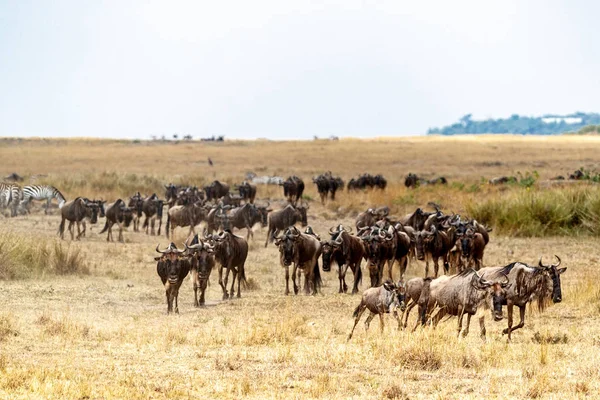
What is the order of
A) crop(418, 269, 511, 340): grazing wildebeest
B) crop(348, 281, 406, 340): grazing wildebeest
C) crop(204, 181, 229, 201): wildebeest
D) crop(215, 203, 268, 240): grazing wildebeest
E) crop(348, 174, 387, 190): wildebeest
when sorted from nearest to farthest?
crop(418, 269, 511, 340): grazing wildebeest < crop(348, 281, 406, 340): grazing wildebeest < crop(215, 203, 268, 240): grazing wildebeest < crop(204, 181, 229, 201): wildebeest < crop(348, 174, 387, 190): wildebeest

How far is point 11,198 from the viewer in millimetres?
33375

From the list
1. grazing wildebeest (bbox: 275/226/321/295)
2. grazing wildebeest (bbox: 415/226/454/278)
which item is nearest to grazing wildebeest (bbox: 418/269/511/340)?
grazing wildebeest (bbox: 275/226/321/295)

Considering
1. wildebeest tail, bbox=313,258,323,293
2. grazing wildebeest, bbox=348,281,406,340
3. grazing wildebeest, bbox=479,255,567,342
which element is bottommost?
wildebeest tail, bbox=313,258,323,293

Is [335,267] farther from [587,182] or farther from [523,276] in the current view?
[587,182]

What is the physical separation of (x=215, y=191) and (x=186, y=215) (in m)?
8.83

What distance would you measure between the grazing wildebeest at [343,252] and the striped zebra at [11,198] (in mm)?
17303

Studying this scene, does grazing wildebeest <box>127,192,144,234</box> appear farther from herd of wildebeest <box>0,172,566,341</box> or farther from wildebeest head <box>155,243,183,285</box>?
wildebeest head <box>155,243,183,285</box>

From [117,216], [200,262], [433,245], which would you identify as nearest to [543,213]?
[433,245]

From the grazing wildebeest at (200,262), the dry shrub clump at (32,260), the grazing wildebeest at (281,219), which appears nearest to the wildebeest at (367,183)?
the grazing wildebeest at (281,219)

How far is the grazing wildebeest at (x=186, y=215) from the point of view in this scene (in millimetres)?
28469

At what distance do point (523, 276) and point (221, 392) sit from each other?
463cm

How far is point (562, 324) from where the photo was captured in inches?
558

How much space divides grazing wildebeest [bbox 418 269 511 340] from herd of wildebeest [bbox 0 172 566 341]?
0.01 meters

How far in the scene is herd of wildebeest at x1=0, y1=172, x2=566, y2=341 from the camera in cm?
1241
